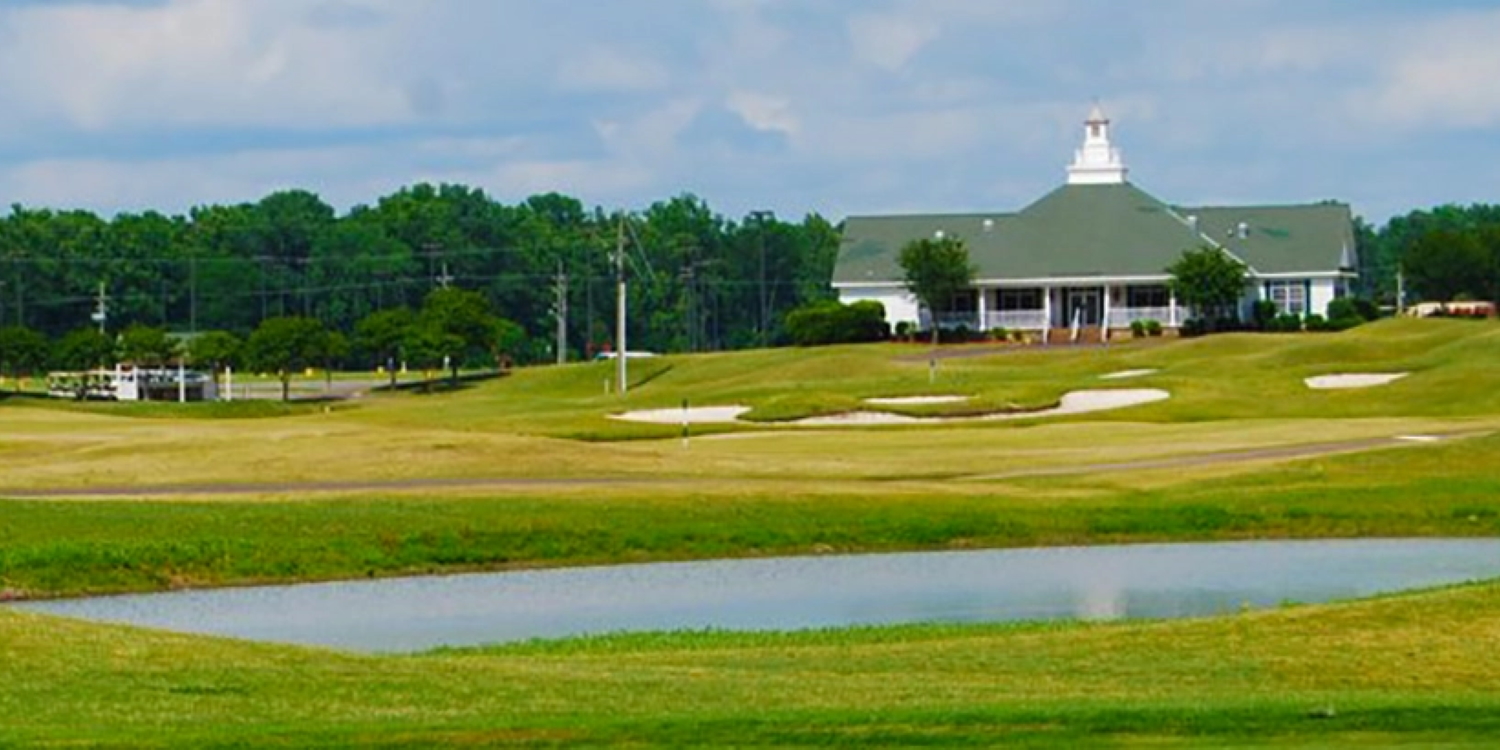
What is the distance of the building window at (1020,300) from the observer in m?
136

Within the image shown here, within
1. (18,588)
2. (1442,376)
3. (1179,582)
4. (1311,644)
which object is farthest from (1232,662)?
(1442,376)

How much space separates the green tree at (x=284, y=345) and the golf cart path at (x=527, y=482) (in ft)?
269

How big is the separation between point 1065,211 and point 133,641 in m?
115

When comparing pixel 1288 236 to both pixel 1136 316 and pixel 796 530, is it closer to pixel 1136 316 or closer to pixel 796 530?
pixel 1136 316

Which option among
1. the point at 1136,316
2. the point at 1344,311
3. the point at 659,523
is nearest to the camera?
the point at 659,523

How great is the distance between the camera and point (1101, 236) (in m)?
137

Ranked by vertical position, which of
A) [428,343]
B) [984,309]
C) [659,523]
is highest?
[984,309]

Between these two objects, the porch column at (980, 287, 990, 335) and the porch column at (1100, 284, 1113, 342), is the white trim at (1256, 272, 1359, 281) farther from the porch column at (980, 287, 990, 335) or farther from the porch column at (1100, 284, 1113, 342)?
the porch column at (980, 287, 990, 335)

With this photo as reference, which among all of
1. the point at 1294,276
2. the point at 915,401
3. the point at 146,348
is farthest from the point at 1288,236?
the point at 915,401

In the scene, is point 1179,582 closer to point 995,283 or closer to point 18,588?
point 18,588

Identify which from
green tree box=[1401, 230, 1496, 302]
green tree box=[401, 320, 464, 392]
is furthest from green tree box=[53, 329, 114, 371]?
green tree box=[1401, 230, 1496, 302]

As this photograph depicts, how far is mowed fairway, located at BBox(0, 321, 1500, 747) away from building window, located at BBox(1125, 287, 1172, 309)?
920 inches

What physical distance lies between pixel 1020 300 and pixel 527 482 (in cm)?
8138

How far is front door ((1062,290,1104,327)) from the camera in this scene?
444ft
